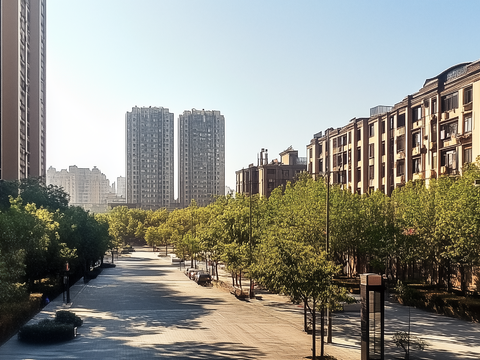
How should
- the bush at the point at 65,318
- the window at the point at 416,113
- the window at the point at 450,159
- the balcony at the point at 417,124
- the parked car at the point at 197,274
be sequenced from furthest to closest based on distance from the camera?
the parked car at the point at 197,274
the window at the point at 416,113
the balcony at the point at 417,124
the window at the point at 450,159
the bush at the point at 65,318

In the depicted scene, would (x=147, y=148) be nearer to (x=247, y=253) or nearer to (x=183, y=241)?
(x=183, y=241)

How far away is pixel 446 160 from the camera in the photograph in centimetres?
4819

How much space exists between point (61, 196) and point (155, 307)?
2364 cm

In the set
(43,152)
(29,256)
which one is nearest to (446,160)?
(29,256)

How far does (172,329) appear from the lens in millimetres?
27391

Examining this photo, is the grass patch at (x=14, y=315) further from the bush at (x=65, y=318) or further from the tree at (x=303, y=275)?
the tree at (x=303, y=275)

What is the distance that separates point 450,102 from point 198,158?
151 m

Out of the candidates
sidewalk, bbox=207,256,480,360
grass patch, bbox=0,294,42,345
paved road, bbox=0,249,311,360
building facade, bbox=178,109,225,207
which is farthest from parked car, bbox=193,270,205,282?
building facade, bbox=178,109,225,207

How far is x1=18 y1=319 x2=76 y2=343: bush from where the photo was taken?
2342 cm

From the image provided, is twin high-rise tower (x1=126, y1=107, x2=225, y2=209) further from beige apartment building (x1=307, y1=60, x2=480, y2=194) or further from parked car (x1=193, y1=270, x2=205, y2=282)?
parked car (x1=193, y1=270, x2=205, y2=282)

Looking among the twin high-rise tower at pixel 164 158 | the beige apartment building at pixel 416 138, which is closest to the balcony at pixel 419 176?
the beige apartment building at pixel 416 138

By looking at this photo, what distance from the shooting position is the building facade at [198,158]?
194 metres

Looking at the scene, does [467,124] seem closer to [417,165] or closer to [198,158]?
[417,165]

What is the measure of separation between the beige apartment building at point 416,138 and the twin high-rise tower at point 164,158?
408 ft
